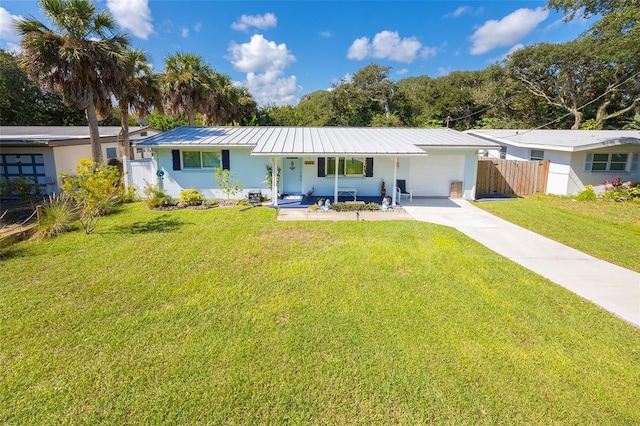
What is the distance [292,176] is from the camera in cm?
1484

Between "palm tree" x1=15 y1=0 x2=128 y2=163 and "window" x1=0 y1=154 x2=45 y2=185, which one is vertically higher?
"palm tree" x1=15 y1=0 x2=128 y2=163

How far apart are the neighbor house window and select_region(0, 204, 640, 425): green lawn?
6.81 m

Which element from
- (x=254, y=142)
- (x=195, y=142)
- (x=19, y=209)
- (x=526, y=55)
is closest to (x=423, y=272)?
(x=254, y=142)

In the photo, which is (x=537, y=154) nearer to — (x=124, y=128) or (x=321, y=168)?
(x=321, y=168)

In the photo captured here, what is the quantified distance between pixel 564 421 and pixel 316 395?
9.03ft

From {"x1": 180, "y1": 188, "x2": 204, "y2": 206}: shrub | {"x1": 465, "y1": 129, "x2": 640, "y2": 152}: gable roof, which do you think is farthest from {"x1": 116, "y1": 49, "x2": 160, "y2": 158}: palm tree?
{"x1": 465, "y1": 129, "x2": 640, "y2": 152}: gable roof

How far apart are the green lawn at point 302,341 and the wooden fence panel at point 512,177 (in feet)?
32.7

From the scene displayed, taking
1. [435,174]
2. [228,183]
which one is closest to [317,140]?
[228,183]

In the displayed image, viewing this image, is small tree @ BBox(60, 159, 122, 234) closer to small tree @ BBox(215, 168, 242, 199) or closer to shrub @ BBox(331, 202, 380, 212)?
small tree @ BBox(215, 168, 242, 199)

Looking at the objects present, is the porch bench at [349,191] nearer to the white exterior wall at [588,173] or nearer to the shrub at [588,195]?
the shrub at [588,195]

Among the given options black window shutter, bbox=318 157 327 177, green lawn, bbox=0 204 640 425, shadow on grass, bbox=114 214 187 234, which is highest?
black window shutter, bbox=318 157 327 177

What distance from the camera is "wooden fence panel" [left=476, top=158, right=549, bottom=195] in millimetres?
16484

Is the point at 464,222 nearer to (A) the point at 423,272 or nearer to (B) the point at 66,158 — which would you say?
(A) the point at 423,272

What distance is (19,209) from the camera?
12195mm
